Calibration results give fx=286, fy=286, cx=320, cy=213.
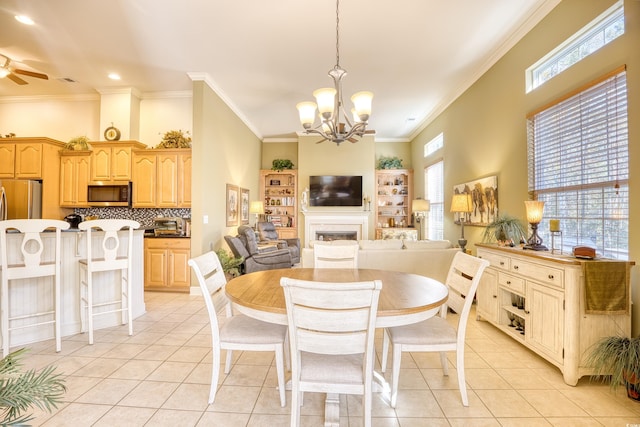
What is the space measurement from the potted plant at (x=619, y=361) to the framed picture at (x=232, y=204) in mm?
5182

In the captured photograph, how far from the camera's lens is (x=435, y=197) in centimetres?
643

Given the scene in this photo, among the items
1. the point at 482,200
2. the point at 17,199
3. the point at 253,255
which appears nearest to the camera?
the point at 482,200

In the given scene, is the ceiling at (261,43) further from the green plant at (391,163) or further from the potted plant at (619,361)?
the potted plant at (619,361)

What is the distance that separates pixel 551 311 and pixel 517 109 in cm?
239

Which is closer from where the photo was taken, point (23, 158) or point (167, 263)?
point (167, 263)

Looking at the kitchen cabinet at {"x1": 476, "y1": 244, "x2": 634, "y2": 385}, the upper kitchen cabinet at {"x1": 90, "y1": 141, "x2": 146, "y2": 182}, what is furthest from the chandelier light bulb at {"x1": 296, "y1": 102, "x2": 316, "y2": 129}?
the upper kitchen cabinet at {"x1": 90, "y1": 141, "x2": 146, "y2": 182}

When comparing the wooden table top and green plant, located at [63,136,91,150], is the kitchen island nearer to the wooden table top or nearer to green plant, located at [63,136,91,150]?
the wooden table top

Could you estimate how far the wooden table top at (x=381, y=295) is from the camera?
152cm

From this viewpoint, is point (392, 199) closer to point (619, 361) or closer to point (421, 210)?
point (421, 210)

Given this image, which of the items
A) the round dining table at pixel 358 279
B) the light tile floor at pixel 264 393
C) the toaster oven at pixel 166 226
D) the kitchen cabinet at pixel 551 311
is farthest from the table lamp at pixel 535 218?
the toaster oven at pixel 166 226

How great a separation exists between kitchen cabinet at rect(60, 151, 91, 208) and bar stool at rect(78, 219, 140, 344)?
231 cm

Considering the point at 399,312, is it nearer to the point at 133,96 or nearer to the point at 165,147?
the point at 165,147

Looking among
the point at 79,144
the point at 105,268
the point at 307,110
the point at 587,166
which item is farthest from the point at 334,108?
the point at 79,144

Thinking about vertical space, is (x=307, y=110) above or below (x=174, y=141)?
below
